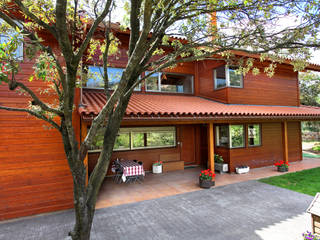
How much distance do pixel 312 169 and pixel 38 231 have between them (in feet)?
37.2

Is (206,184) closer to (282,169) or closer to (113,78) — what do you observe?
(282,169)

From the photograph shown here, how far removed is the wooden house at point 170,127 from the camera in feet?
16.2

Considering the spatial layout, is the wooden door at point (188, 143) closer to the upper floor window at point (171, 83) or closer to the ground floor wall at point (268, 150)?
the ground floor wall at point (268, 150)

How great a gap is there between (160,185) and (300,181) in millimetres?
5490

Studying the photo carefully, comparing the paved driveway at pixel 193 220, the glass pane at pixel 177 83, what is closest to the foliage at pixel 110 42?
the paved driveway at pixel 193 220

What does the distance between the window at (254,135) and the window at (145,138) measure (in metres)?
3.85

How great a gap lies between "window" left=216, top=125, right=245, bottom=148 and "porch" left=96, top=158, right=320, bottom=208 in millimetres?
1406

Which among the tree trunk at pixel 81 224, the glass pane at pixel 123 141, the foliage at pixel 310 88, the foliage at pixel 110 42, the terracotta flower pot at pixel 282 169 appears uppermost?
the foliage at pixel 310 88

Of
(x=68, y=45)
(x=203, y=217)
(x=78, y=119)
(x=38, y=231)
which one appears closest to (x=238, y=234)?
(x=203, y=217)

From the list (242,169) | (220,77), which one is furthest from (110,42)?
(242,169)

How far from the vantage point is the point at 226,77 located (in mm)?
9367

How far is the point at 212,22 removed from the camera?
4.62 meters

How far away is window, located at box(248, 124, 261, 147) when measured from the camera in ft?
31.4

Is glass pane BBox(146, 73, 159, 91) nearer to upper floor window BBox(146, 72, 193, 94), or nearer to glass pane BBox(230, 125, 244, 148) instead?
upper floor window BBox(146, 72, 193, 94)
